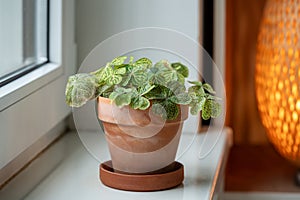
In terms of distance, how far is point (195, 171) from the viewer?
3.74 ft

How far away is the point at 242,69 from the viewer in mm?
1735

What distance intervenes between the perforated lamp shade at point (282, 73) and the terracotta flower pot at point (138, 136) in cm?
43

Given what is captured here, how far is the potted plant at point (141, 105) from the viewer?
3.21ft

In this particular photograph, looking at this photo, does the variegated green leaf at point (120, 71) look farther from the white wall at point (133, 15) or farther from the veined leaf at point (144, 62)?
the white wall at point (133, 15)

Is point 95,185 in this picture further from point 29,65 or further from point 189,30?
point 189,30

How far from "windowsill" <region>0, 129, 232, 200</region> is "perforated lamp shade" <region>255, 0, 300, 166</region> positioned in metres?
0.18

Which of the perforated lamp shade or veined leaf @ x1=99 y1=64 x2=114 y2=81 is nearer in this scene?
veined leaf @ x1=99 y1=64 x2=114 y2=81

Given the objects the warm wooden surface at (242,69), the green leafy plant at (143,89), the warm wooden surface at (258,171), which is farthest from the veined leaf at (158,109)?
the warm wooden surface at (242,69)

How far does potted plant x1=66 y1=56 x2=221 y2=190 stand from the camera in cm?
98

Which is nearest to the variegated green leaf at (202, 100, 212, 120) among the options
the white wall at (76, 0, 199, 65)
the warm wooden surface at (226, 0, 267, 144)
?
the white wall at (76, 0, 199, 65)

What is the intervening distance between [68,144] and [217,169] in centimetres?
30

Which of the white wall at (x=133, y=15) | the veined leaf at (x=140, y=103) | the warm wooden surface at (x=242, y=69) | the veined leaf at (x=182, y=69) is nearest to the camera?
the veined leaf at (x=140, y=103)

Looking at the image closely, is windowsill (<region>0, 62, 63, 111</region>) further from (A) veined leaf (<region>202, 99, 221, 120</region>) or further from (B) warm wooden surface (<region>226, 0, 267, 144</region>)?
(B) warm wooden surface (<region>226, 0, 267, 144</region>)

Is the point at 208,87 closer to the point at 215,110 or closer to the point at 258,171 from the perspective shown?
the point at 215,110
